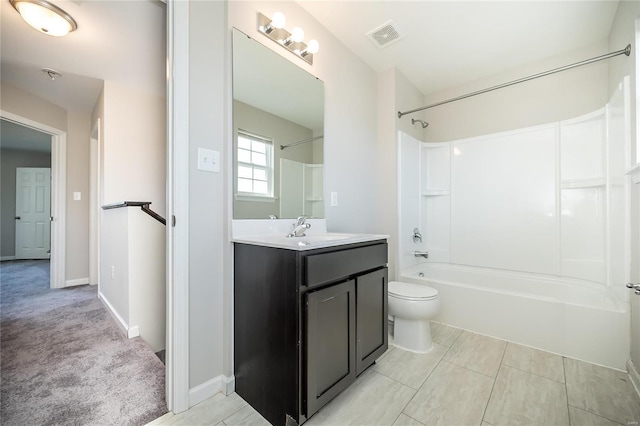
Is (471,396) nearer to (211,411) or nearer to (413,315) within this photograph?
(413,315)

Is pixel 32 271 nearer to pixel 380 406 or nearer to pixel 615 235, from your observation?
pixel 380 406

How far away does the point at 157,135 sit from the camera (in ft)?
8.88

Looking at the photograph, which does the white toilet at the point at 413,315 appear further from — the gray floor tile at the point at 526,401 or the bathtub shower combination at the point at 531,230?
the bathtub shower combination at the point at 531,230

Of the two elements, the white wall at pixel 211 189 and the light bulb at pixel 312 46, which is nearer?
the white wall at pixel 211 189

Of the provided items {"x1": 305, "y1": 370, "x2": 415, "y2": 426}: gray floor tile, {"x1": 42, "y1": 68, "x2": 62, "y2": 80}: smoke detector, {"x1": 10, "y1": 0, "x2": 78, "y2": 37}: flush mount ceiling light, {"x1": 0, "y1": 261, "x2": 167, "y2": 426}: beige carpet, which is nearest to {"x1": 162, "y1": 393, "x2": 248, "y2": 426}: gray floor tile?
{"x1": 0, "y1": 261, "x2": 167, "y2": 426}: beige carpet

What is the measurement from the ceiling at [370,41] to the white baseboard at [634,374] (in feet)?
7.65

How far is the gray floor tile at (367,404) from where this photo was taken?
122 cm

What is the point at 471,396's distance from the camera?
1.40m

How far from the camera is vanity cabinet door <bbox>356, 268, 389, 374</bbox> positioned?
56.5 inches

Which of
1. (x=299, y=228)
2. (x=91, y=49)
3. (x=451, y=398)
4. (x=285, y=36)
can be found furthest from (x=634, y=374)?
(x=91, y=49)

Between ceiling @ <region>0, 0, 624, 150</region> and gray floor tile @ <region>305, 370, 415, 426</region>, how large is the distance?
2.44m

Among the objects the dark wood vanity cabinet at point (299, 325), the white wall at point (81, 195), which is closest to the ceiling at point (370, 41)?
the white wall at point (81, 195)

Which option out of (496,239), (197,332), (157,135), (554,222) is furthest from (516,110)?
(157,135)

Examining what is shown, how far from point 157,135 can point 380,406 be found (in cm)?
303
